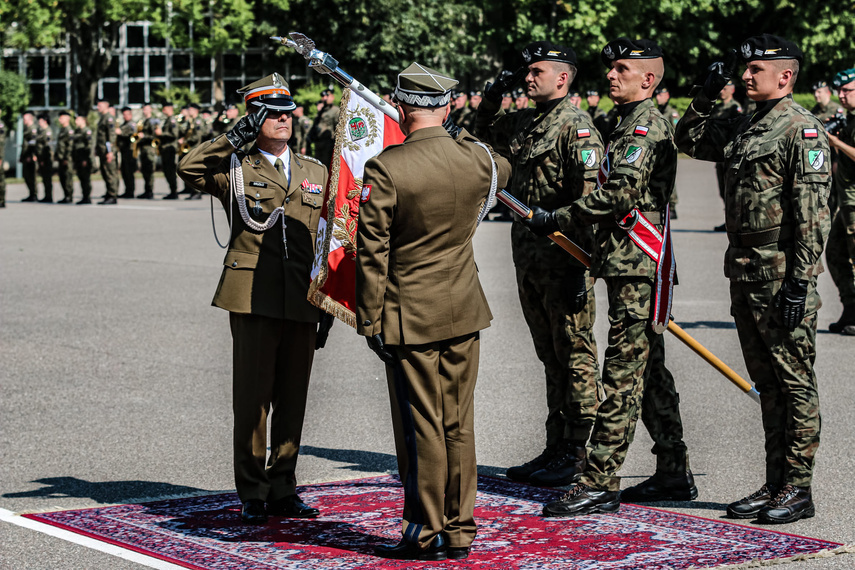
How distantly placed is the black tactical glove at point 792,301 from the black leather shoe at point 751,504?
80cm

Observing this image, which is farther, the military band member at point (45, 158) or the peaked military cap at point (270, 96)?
the military band member at point (45, 158)

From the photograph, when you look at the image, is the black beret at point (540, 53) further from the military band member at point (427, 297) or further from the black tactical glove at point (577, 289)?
the military band member at point (427, 297)

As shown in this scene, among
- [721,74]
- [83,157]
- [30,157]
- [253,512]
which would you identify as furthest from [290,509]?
[30,157]

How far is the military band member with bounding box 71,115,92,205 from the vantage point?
2677 centimetres

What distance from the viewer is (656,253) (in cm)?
597

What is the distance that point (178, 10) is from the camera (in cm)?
4066

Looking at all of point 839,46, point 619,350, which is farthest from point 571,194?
point 839,46

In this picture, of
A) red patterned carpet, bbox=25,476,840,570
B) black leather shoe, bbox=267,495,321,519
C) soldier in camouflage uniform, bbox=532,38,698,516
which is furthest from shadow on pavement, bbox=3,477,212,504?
soldier in camouflage uniform, bbox=532,38,698,516

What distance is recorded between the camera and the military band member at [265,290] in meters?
5.77

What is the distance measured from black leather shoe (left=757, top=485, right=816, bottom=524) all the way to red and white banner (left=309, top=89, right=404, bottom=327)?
2.11m

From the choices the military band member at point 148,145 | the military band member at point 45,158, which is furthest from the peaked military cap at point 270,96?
the military band member at point 45,158

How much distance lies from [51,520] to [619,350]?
9.18 ft

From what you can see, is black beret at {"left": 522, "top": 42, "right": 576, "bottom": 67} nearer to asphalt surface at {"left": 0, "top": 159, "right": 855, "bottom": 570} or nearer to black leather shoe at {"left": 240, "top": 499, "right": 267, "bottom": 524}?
asphalt surface at {"left": 0, "top": 159, "right": 855, "bottom": 570}

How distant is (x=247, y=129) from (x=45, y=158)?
23.6 meters
